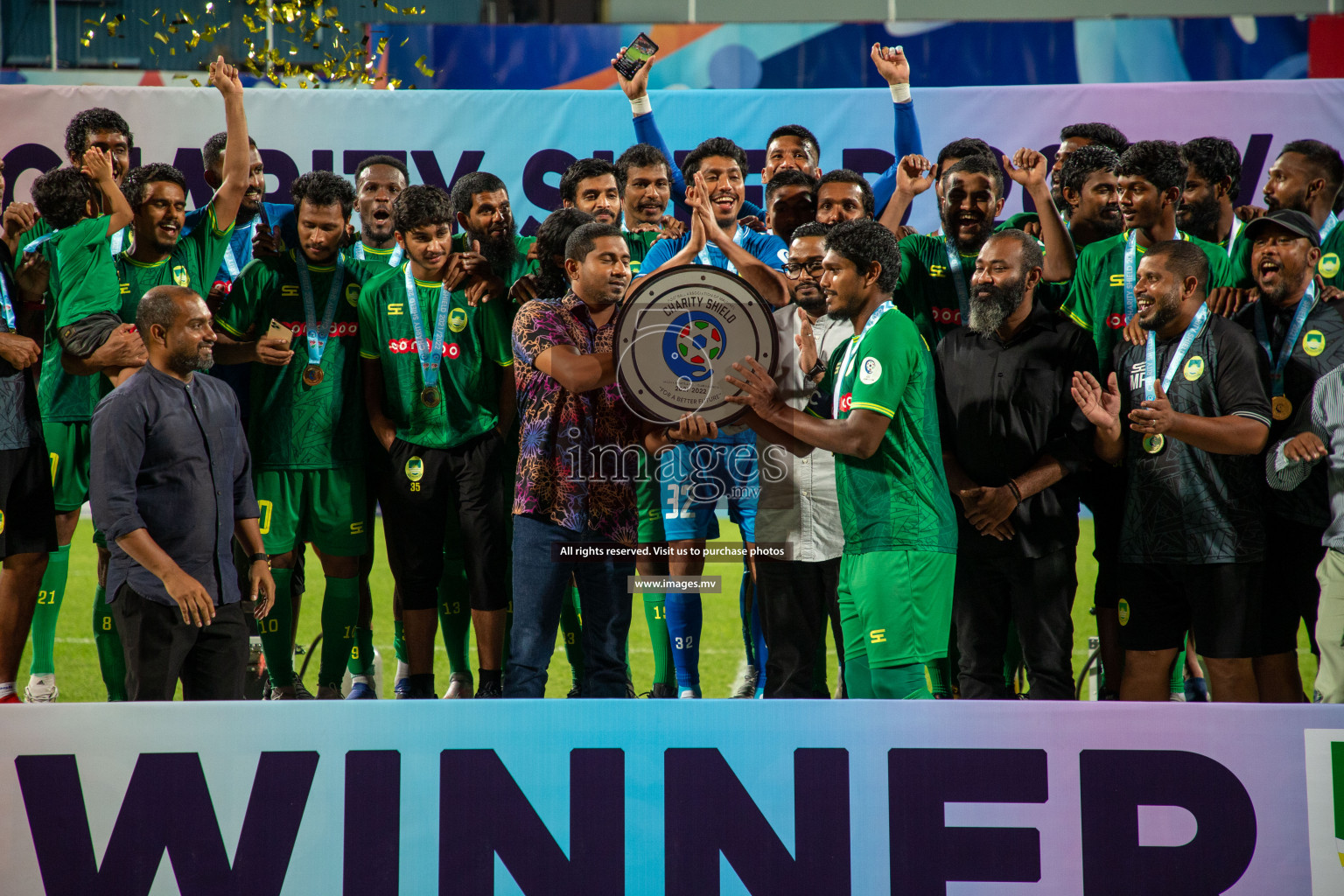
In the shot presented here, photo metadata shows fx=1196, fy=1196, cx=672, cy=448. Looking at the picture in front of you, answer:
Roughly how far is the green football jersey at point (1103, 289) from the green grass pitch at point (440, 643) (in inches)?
125

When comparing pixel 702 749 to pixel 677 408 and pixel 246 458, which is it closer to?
pixel 677 408

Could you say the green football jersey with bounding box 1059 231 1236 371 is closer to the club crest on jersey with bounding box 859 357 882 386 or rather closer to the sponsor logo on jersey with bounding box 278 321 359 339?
the club crest on jersey with bounding box 859 357 882 386

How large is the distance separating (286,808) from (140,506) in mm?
1201

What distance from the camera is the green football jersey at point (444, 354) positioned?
471cm

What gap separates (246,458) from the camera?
14.3 feet

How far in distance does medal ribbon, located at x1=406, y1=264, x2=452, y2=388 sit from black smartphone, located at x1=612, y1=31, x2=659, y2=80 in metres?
1.10

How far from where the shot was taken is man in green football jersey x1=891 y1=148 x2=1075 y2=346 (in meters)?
4.60

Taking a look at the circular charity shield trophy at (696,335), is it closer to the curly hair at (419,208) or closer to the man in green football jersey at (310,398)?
the curly hair at (419,208)

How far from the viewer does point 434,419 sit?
4715 mm

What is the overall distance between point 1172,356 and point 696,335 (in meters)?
1.80

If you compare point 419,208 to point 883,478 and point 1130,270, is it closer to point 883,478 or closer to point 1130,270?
point 883,478

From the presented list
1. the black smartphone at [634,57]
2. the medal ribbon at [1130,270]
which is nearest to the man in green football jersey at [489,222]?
the black smartphone at [634,57]

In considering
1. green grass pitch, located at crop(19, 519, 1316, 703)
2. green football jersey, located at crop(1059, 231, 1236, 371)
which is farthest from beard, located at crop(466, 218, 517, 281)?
green grass pitch, located at crop(19, 519, 1316, 703)

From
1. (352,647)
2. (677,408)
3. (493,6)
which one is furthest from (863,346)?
(493,6)
